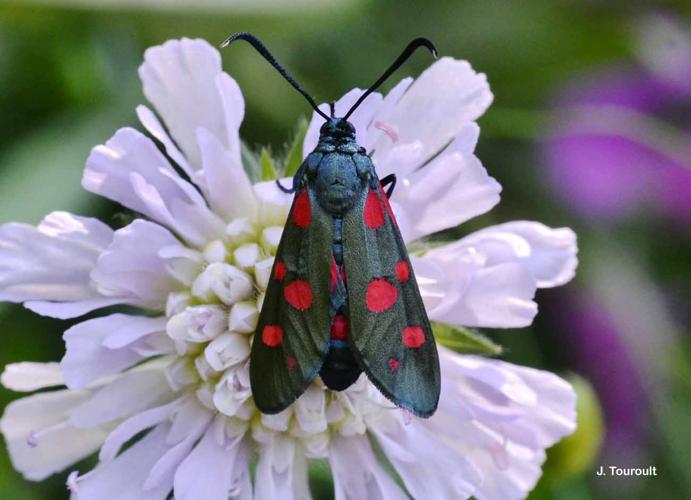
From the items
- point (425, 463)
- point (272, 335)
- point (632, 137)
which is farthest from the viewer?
point (632, 137)

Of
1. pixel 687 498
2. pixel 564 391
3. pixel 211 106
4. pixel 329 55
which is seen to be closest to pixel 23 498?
pixel 211 106

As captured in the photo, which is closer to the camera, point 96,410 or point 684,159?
point 96,410

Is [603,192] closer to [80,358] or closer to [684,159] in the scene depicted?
A: [684,159]

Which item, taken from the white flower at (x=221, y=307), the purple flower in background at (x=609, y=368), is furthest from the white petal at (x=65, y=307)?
the purple flower in background at (x=609, y=368)

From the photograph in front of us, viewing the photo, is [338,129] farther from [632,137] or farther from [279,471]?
[632,137]

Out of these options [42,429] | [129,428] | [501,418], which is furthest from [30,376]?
[501,418]
